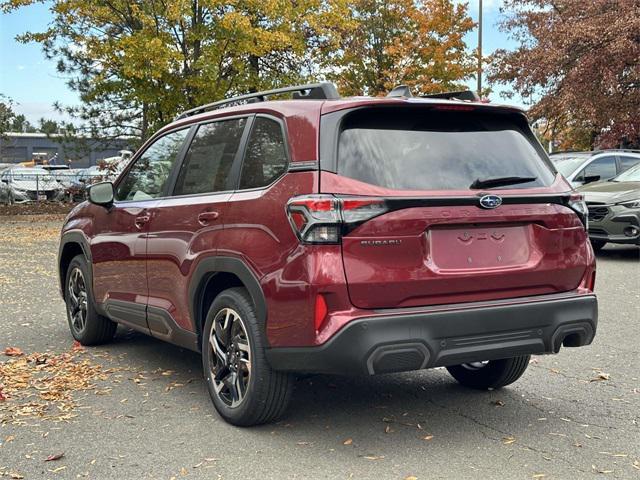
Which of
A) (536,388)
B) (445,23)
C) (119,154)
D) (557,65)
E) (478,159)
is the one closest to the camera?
(478,159)

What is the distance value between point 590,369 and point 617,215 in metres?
7.21

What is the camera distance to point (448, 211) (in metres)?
3.84

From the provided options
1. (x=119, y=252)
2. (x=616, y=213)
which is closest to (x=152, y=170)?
(x=119, y=252)

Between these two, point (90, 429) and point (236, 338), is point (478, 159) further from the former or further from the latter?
point (90, 429)

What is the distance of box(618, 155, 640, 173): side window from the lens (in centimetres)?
1442

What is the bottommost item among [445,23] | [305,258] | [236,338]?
[236,338]

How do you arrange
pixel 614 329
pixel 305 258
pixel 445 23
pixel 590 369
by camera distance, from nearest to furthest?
pixel 305 258 < pixel 590 369 < pixel 614 329 < pixel 445 23

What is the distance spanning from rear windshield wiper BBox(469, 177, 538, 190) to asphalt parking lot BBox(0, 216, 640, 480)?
4.47 ft

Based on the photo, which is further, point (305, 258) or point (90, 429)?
point (90, 429)

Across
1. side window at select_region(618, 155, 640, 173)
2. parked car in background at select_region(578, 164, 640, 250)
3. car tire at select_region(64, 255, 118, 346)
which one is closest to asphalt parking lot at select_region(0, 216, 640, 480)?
car tire at select_region(64, 255, 118, 346)

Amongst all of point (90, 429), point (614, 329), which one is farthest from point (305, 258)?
point (614, 329)

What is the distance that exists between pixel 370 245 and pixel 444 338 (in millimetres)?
600

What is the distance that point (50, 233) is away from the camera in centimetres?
1895

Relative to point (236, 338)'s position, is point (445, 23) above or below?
above
